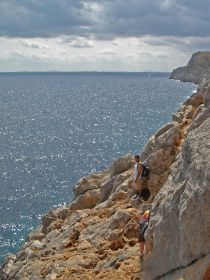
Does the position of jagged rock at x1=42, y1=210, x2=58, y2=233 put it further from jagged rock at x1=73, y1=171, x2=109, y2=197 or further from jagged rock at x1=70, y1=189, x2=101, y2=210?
jagged rock at x1=73, y1=171, x2=109, y2=197

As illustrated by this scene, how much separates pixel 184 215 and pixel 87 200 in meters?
21.1

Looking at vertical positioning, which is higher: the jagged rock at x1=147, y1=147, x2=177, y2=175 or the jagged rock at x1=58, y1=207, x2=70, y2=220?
the jagged rock at x1=147, y1=147, x2=177, y2=175

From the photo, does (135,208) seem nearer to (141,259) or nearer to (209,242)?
(141,259)

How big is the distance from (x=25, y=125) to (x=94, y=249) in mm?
134406

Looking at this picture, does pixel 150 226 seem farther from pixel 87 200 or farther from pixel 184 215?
pixel 87 200

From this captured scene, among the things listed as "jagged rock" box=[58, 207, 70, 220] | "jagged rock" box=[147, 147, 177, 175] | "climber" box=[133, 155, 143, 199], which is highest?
"jagged rock" box=[147, 147, 177, 175]

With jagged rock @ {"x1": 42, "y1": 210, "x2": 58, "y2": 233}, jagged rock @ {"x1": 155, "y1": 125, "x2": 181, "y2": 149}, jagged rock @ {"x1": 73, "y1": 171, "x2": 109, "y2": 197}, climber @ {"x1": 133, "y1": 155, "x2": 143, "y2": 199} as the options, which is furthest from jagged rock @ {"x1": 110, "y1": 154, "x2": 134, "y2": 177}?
climber @ {"x1": 133, "y1": 155, "x2": 143, "y2": 199}

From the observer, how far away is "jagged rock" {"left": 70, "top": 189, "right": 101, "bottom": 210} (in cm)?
3516

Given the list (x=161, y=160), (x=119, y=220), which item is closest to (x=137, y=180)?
(x=161, y=160)

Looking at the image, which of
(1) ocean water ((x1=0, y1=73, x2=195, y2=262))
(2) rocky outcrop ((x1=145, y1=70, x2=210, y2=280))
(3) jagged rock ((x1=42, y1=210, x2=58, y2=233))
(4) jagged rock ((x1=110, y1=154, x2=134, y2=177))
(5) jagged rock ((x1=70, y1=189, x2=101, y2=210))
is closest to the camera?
(2) rocky outcrop ((x1=145, y1=70, x2=210, y2=280))

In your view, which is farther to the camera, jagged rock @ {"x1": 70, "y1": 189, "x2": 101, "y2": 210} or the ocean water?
the ocean water

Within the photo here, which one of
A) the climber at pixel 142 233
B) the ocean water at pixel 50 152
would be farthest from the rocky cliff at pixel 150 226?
the ocean water at pixel 50 152

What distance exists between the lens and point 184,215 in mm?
15359

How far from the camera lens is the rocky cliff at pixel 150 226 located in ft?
49.2
